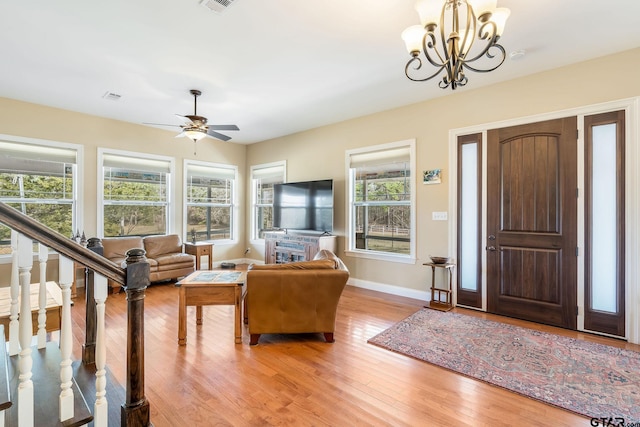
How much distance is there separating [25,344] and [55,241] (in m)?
0.42

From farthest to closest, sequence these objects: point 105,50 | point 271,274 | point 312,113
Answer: point 312,113 < point 105,50 < point 271,274

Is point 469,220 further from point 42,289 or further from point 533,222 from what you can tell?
point 42,289

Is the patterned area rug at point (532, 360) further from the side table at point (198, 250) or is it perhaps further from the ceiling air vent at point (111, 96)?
the ceiling air vent at point (111, 96)

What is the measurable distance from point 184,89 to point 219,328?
3.07 metres

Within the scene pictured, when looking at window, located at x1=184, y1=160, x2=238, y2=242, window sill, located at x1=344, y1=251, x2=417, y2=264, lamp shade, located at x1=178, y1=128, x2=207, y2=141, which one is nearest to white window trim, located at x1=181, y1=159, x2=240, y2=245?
window, located at x1=184, y1=160, x2=238, y2=242

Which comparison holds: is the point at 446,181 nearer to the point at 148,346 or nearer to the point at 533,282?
the point at 533,282

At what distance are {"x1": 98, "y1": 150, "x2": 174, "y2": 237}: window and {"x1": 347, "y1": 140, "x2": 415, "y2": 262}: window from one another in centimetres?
370

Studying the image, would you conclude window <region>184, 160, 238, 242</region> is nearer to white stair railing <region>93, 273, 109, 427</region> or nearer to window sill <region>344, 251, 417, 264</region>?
window sill <region>344, 251, 417, 264</region>

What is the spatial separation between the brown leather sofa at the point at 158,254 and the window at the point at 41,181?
740 mm

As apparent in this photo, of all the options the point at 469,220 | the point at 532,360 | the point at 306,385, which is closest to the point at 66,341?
the point at 306,385

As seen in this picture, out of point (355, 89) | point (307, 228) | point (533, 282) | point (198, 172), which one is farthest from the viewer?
point (198, 172)

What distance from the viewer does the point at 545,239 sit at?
347 cm

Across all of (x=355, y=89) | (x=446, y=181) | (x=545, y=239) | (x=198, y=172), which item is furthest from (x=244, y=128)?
(x=545, y=239)

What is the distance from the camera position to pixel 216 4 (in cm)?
238
